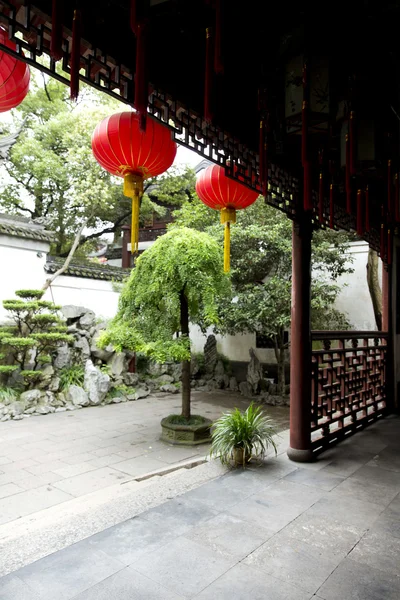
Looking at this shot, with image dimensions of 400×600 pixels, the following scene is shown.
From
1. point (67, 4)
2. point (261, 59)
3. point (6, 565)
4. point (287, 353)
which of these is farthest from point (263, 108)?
point (287, 353)

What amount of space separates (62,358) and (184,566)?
804 cm

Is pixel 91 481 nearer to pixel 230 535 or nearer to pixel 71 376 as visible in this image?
pixel 230 535

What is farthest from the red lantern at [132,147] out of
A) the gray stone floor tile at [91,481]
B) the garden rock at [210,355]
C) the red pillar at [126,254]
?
the red pillar at [126,254]

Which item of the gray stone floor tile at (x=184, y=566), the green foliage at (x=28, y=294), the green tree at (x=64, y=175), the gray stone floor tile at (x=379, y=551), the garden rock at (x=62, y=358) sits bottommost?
the gray stone floor tile at (x=379, y=551)

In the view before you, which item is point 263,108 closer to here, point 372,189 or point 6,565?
point 372,189

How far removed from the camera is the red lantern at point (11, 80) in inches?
76.5

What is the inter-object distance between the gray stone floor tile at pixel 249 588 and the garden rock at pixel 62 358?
26.6 feet

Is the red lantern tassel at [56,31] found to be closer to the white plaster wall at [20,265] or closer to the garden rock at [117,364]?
the white plaster wall at [20,265]

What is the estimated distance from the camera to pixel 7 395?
26.2 feet

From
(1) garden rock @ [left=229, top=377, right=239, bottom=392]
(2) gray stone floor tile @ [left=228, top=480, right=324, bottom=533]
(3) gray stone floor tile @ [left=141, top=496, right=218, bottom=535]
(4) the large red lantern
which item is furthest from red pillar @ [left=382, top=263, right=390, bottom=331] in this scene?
(1) garden rock @ [left=229, top=377, right=239, bottom=392]

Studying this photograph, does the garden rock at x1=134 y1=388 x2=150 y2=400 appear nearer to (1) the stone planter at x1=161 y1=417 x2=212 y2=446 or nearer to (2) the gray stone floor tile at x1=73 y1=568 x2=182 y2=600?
(1) the stone planter at x1=161 y1=417 x2=212 y2=446

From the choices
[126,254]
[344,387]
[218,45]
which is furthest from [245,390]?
[218,45]

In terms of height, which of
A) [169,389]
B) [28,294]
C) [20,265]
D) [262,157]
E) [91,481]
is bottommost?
[91,481]

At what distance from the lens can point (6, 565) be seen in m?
1.97
